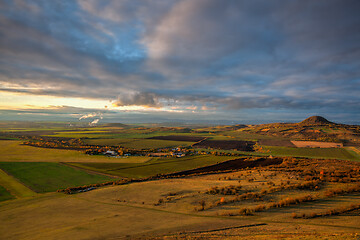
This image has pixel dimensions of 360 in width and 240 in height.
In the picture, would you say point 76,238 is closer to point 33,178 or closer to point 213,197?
point 213,197

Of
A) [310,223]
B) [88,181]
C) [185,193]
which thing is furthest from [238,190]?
[88,181]

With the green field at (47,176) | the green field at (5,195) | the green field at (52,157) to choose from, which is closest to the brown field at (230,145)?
the green field at (52,157)

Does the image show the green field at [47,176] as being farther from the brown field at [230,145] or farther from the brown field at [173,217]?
the brown field at [230,145]

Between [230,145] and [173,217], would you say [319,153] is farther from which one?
[173,217]

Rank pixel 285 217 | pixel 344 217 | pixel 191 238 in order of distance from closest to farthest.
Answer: pixel 191 238 → pixel 344 217 → pixel 285 217

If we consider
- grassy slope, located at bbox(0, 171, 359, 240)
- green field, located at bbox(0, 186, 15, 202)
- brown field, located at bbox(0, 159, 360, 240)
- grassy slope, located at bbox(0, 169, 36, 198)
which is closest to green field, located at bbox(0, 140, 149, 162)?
grassy slope, located at bbox(0, 169, 36, 198)
